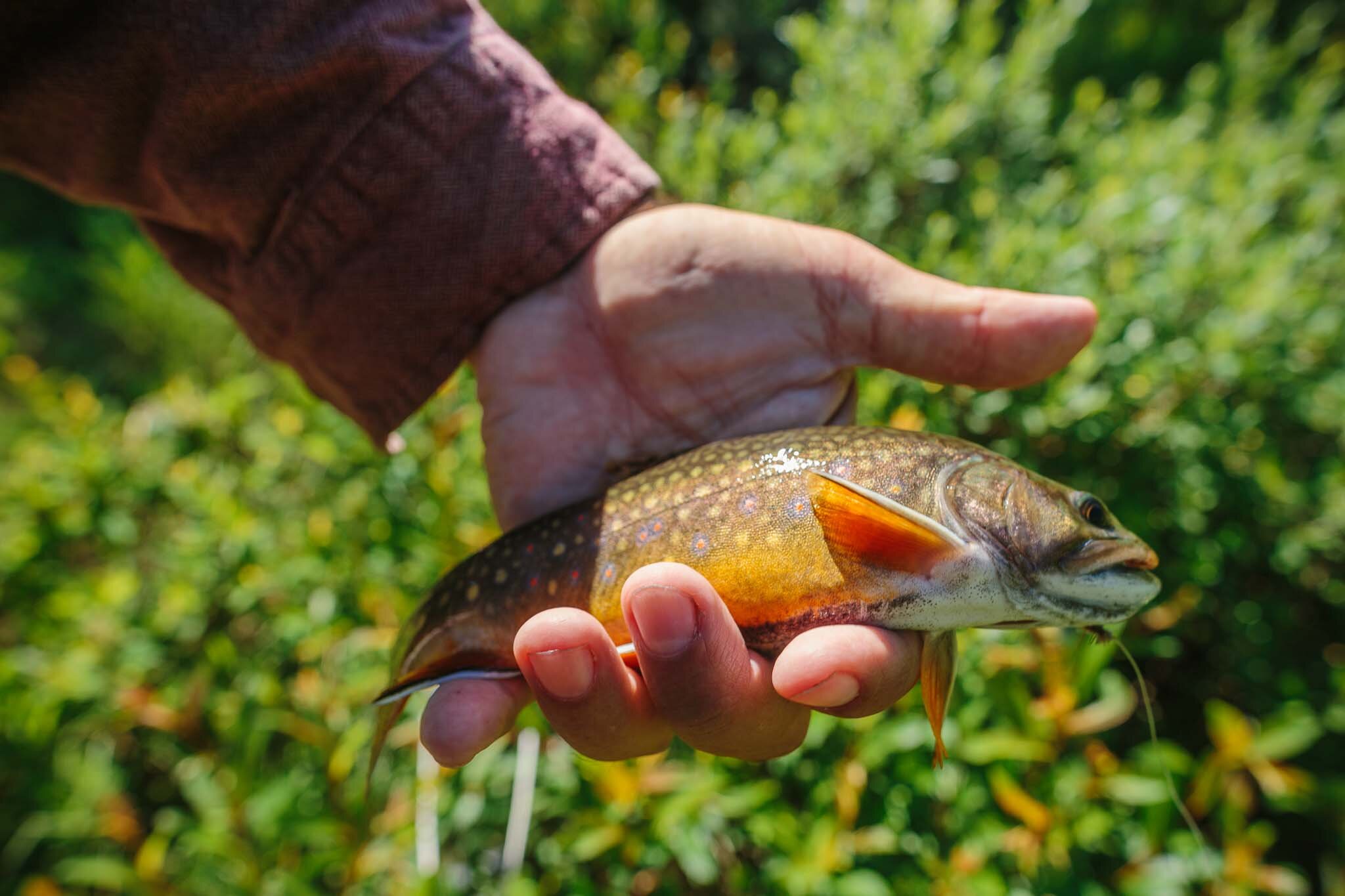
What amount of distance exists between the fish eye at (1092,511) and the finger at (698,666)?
2.98 ft

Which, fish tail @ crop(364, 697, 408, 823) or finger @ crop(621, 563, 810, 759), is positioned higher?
finger @ crop(621, 563, 810, 759)

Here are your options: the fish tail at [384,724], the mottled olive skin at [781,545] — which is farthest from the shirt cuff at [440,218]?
the fish tail at [384,724]

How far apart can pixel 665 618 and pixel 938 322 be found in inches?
50.0

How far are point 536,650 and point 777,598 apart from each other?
2.06 feet

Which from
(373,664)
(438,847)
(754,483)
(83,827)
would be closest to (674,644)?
(754,483)

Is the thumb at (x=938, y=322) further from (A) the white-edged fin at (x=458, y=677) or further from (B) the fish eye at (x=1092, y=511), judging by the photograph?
(A) the white-edged fin at (x=458, y=677)

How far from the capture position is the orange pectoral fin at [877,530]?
1.91 meters

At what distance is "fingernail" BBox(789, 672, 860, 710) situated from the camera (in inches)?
72.7

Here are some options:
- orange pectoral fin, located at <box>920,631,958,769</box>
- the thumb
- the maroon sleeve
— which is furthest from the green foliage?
the maroon sleeve

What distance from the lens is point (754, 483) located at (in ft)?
6.98

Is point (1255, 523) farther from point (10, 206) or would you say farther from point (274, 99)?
point (10, 206)

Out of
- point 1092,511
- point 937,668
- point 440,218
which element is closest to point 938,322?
point 1092,511

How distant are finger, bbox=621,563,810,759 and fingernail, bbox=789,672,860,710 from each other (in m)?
0.15

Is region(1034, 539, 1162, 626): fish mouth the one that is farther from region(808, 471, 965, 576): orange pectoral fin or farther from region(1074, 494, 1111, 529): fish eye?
region(808, 471, 965, 576): orange pectoral fin
